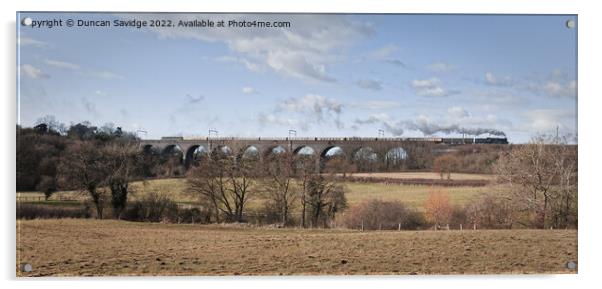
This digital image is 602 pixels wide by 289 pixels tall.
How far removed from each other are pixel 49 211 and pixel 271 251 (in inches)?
139

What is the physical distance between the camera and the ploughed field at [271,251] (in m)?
7.35

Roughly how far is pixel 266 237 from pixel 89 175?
2.98 m

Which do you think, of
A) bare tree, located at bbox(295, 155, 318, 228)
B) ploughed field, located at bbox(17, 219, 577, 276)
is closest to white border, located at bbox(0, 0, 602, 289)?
ploughed field, located at bbox(17, 219, 577, 276)

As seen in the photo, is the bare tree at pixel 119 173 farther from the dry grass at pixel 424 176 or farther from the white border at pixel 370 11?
the dry grass at pixel 424 176

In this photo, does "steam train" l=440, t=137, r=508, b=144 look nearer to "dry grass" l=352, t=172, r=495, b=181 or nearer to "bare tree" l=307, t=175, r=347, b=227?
"dry grass" l=352, t=172, r=495, b=181

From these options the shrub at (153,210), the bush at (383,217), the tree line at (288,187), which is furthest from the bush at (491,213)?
the shrub at (153,210)

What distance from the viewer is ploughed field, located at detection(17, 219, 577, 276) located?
735 centimetres

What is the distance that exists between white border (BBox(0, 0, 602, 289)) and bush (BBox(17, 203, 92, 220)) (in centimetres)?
21

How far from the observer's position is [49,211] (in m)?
8.07

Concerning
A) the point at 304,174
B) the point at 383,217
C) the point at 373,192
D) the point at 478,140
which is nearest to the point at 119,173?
the point at 304,174

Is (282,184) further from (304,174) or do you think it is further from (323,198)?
(323,198)

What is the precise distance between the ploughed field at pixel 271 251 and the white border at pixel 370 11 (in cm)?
13
